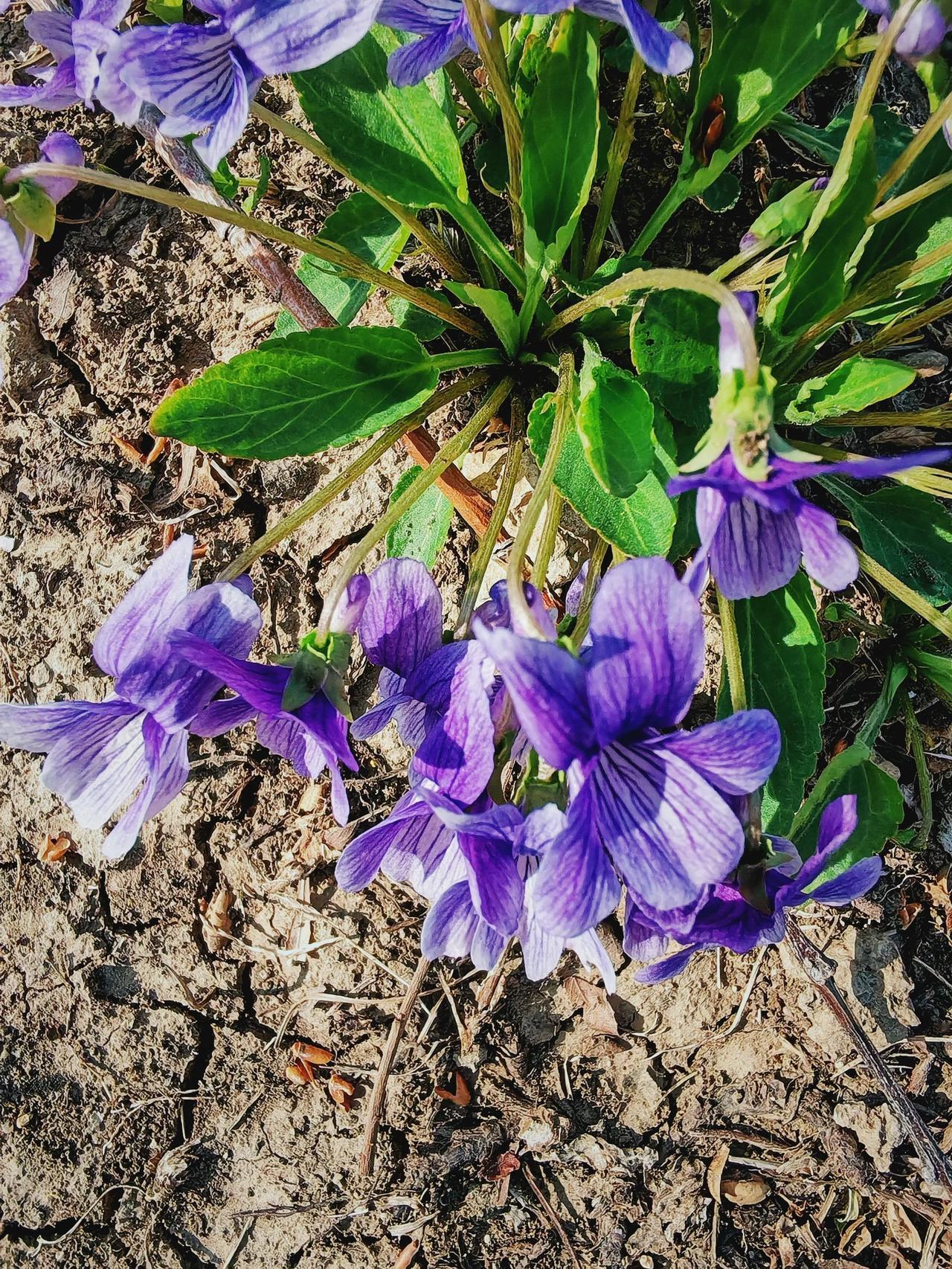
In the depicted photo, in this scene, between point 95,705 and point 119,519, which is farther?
point 119,519

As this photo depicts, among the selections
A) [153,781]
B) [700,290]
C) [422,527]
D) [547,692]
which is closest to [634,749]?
[547,692]

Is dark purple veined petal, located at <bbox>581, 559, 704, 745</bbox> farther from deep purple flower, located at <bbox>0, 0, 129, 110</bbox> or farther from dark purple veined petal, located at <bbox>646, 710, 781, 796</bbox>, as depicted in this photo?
deep purple flower, located at <bbox>0, 0, 129, 110</bbox>

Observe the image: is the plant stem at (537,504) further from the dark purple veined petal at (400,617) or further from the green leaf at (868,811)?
the green leaf at (868,811)

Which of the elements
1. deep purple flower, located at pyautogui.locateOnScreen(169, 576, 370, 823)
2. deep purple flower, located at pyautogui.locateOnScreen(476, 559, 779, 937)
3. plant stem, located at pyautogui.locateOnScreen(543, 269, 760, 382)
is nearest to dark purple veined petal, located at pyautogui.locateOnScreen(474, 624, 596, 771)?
deep purple flower, located at pyautogui.locateOnScreen(476, 559, 779, 937)

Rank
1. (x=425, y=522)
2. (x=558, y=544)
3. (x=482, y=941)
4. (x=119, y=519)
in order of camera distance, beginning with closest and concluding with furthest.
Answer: (x=482, y=941) → (x=425, y=522) → (x=558, y=544) → (x=119, y=519)

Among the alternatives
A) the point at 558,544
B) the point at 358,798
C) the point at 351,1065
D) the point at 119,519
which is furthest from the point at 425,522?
the point at 351,1065

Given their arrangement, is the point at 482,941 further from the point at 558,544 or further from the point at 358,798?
the point at 558,544

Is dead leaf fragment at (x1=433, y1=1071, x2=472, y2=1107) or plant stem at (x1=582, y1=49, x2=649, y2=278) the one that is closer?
plant stem at (x1=582, y1=49, x2=649, y2=278)
